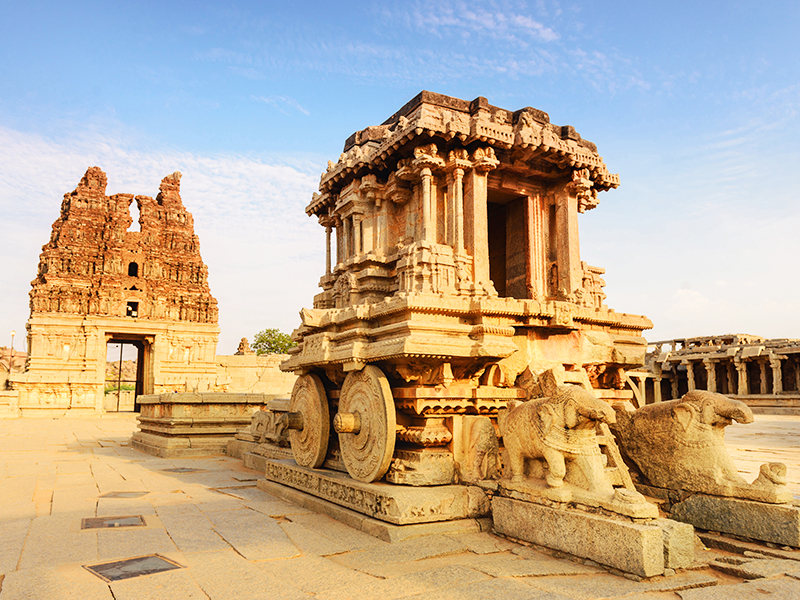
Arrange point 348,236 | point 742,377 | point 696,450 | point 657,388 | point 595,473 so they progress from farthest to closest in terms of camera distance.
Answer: point 657,388 → point 742,377 → point 348,236 → point 696,450 → point 595,473

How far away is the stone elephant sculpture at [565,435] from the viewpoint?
438cm

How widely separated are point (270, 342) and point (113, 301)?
71.6ft

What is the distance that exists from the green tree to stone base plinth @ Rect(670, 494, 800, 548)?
157 ft

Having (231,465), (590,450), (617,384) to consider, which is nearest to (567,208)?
(617,384)

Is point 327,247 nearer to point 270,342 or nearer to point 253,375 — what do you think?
point 253,375

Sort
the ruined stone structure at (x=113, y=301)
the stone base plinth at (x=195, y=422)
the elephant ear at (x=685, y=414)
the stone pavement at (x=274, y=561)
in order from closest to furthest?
the stone pavement at (x=274, y=561) → the elephant ear at (x=685, y=414) → the stone base plinth at (x=195, y=422) → the ruined stone structure at (x=113, y=301)

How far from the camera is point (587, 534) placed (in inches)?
156

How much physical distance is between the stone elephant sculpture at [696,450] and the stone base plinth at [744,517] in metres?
0.07

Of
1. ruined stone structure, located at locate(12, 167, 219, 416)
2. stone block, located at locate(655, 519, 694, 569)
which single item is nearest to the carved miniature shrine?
stone block, located at locate(655, 519, 694, 569)

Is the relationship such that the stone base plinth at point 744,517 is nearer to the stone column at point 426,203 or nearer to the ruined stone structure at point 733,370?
the stone column at point 426,203

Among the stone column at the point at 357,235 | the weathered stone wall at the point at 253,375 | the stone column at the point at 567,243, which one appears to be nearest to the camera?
the stone column at the point at 567,243

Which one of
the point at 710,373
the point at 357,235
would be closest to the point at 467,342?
the point at 357,235

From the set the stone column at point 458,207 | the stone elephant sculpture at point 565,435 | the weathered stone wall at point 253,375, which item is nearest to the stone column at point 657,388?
the weathered stone wall at point 253,375

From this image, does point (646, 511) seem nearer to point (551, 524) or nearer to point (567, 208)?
point (551, 524)
